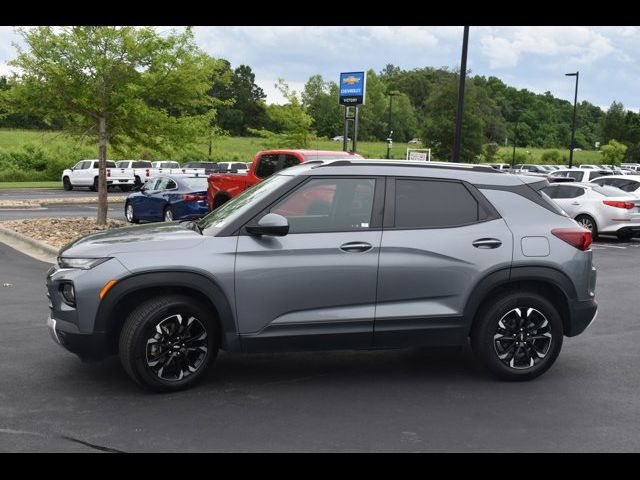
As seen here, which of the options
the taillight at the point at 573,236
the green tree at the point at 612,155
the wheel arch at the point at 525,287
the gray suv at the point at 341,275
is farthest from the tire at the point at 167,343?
the green tree at the point at 612,155

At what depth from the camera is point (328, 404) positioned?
5.46 m

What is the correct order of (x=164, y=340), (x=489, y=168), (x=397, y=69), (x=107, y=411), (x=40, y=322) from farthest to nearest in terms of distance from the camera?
(x=397, y=69) < (x=40, y=322) < (x=489, y=168) < (x=164, y=340) < (x=107, y=411)

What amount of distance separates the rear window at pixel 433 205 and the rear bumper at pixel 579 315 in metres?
1.12

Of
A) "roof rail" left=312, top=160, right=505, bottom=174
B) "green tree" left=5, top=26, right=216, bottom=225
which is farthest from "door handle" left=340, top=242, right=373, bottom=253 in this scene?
"green tree" left=5, top=26, right=216, bottom=225

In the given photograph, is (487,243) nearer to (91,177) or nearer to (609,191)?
(609,191)

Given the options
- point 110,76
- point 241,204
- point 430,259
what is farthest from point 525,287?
point 110,76

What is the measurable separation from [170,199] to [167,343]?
13.7 meters

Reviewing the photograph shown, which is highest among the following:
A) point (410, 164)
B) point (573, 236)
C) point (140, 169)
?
point (410, 164)

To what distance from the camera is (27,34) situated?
1627 cm

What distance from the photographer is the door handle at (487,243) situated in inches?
235

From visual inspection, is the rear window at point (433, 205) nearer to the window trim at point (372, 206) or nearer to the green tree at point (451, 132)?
the window trim at point (372, 206)
